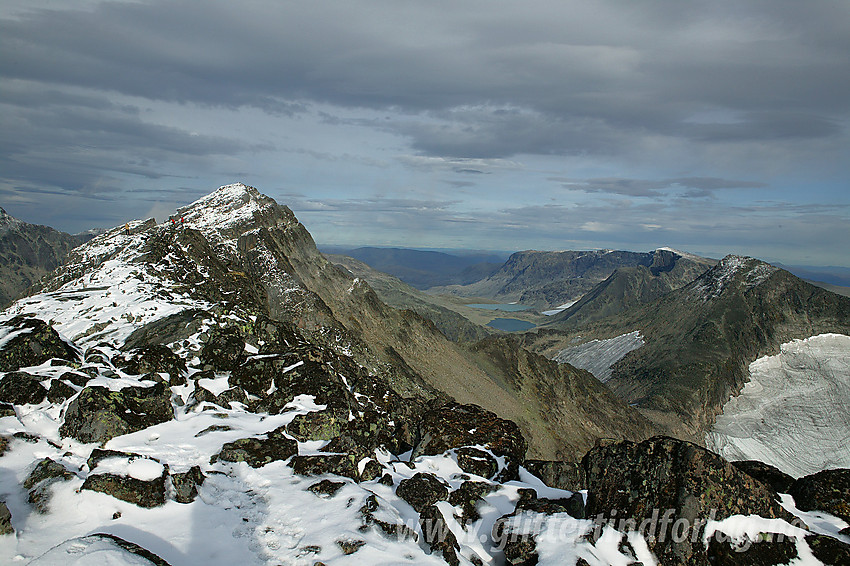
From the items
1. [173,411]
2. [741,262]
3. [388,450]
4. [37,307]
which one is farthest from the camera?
[741,262]

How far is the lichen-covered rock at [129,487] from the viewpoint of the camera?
33.1 feet

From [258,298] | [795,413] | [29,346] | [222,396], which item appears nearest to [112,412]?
[222,396]

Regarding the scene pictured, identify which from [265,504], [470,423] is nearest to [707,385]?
[470,423]

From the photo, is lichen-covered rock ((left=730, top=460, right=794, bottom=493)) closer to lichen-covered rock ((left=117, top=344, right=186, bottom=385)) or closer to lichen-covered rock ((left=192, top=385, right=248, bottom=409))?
lichen-covered rock ((left=192, top=385, right=248, bottom=409))

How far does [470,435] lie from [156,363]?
14409 millimetres

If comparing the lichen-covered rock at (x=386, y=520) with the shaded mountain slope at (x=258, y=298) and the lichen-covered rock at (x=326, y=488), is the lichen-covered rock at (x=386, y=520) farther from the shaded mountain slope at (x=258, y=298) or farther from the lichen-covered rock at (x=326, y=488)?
the shaded mountain slope at (x=258, y=298)

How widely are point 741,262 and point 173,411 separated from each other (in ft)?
679

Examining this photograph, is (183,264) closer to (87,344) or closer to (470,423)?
(87,344)

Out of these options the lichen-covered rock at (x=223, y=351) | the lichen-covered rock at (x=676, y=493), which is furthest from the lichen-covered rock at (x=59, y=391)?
the lichen-covered rock at (x=676, y=493)

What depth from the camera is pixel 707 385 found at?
114938 mm

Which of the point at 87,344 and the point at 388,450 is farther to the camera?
the point at 87,344

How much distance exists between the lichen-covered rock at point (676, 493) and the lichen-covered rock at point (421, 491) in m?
4.77

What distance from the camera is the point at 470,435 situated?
20.9 m

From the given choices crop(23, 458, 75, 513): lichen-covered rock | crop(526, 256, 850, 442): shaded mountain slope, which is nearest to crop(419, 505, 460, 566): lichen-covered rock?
crop(23, 458, 75, 513): lichen-covered rock
